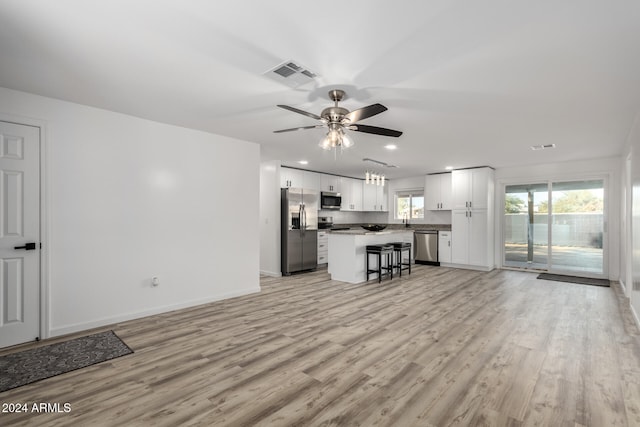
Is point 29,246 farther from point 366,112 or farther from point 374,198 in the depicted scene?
point 374,198

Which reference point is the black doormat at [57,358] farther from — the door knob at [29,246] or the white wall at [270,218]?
the white wall at [270,218]

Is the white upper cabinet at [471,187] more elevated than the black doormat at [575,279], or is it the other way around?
the white upper cabinet at [471,187]

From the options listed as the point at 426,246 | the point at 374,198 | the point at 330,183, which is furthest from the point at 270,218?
the point at 426,246

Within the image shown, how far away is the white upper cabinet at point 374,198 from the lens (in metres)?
8.81

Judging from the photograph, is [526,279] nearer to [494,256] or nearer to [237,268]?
[494,256]

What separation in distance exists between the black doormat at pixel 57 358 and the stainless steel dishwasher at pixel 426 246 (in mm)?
6865

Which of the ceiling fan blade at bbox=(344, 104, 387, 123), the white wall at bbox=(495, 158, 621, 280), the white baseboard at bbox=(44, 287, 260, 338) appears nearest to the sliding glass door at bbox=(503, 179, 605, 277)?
the white wall at bbox=(495, 158, 621, 280)

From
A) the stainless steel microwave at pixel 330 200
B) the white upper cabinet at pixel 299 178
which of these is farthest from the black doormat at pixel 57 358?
the stainless steel microwave at pixel 330 200

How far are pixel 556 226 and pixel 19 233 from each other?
28.9 ft

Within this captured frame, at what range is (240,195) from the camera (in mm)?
4828

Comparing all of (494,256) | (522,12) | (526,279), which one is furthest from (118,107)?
(494,256)

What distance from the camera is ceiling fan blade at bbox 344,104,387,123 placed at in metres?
2.57

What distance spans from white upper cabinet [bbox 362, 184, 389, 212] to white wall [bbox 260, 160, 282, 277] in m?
3.28

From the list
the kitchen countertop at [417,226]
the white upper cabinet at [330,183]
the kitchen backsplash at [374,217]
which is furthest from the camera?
the kitchen backsplash at [374,217]
